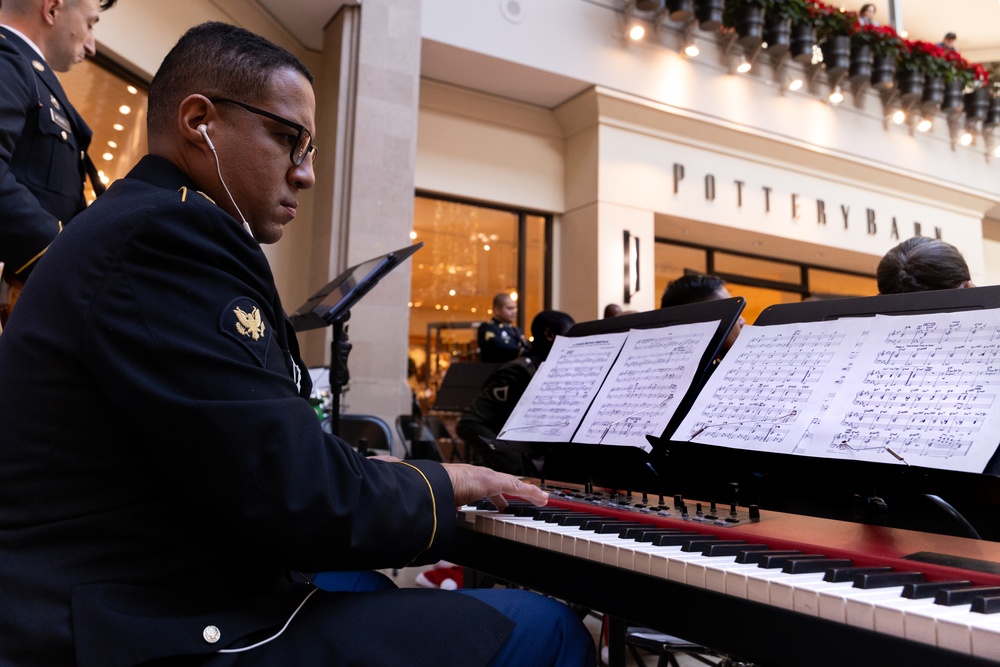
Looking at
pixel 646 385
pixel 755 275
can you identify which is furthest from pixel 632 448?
pixel 755 275

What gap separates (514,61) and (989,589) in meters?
6.81

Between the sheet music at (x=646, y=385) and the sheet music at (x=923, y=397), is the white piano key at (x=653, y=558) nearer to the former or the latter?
the sheet music at (x=923, y=397)

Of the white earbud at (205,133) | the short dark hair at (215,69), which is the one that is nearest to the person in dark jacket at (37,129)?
the short dark hair at (215,69)

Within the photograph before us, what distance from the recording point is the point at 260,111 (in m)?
1.13

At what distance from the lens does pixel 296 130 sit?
3.81 ft

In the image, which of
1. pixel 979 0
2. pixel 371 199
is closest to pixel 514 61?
pixel 371 199

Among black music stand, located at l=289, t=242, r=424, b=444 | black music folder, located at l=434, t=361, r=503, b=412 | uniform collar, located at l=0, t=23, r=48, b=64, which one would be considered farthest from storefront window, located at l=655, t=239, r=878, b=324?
uniform collar, located at l=0, t=23, r=48, b=64

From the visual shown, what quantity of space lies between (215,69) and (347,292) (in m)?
1.44

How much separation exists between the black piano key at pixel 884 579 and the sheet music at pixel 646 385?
600 millimetres

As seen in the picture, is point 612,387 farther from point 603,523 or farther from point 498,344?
point 498,344

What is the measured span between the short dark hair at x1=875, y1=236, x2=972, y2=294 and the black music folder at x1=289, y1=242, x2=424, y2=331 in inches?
57.4

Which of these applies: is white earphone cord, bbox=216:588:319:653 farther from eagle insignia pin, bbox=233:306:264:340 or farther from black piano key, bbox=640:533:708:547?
black piano key, bbox=640:533:708:547

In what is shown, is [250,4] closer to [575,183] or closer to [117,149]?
[117,149]

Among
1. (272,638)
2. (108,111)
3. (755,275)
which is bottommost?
(272,638)
